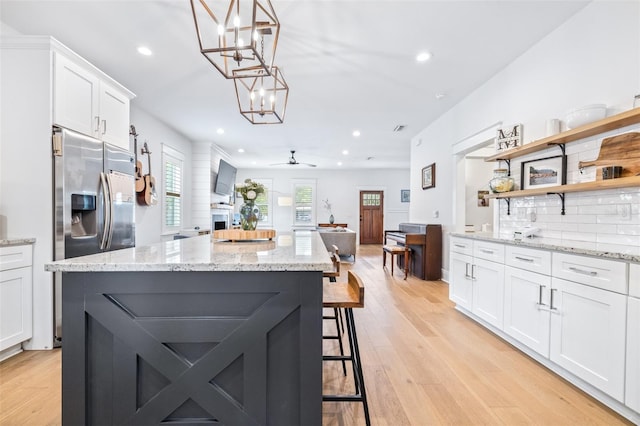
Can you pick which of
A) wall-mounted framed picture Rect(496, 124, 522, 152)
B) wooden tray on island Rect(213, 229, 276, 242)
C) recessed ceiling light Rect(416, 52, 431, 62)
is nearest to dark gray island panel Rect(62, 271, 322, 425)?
wooden tray on island Rect(213, 229, 276, 242)

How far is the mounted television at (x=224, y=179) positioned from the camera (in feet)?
23.1

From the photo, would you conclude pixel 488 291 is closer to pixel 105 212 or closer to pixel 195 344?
pixel 195 344

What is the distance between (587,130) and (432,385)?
6.95 feet

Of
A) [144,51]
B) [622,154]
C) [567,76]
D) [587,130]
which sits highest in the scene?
[144,51]

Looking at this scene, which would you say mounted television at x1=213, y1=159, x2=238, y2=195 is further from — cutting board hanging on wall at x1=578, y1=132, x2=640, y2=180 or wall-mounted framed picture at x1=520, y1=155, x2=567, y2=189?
cutting board hanging on wall at x1=578, y1=132, x2=640, y2=180

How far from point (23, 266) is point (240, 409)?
2350 mm

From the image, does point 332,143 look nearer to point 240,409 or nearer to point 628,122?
point 628,122

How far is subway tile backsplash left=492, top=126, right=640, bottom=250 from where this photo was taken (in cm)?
199

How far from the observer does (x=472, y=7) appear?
2303mm

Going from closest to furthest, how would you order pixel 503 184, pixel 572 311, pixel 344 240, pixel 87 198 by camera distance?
pixel 572 311 < pixel 87 198 < pixel 503 184 < pixel 344 240

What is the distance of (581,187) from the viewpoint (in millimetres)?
2154

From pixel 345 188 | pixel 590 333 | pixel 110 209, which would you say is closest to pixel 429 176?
pixel 590 333

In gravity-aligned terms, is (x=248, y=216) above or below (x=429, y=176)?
below

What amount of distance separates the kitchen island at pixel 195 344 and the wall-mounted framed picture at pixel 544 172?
2525 millimetres
